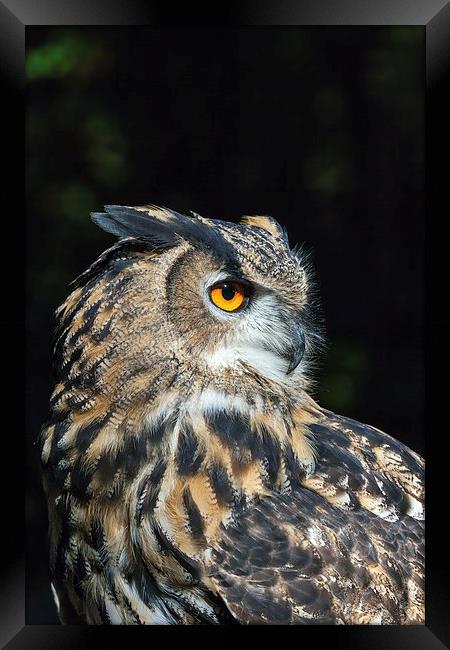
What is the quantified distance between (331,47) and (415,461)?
3.54ft

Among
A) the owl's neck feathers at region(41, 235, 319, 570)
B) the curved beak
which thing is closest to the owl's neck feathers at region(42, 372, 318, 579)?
the owl's neck feathers at region(41, 235, 319, 570)

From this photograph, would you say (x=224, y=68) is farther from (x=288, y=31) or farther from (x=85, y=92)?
(x=85, y=92)

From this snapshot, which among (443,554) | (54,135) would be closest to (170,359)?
(54,135)

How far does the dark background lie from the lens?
1.81 meters

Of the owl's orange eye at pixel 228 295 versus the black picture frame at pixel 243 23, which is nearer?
the owl's orange eye at pixel 228 295

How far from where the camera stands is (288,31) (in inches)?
69.9

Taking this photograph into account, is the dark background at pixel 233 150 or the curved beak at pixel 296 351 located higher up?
the dark background at pixel 233 150

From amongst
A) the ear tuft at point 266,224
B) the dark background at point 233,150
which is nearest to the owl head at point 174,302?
the ear tuft at point 266,224

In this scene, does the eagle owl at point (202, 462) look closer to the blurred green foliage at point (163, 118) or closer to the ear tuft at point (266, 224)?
the ear tuft at point (266, 224)

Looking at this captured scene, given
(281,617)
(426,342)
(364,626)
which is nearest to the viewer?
(281,617)

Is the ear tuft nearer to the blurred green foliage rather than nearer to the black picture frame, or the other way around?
the blurred green foliage

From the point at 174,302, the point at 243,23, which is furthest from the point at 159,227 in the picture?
the point at 243,23

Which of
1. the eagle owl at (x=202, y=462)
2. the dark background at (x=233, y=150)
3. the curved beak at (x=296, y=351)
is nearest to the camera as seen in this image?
the eagle owl at (x=202, y=462)

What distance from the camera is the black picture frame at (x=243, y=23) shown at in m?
1.72
